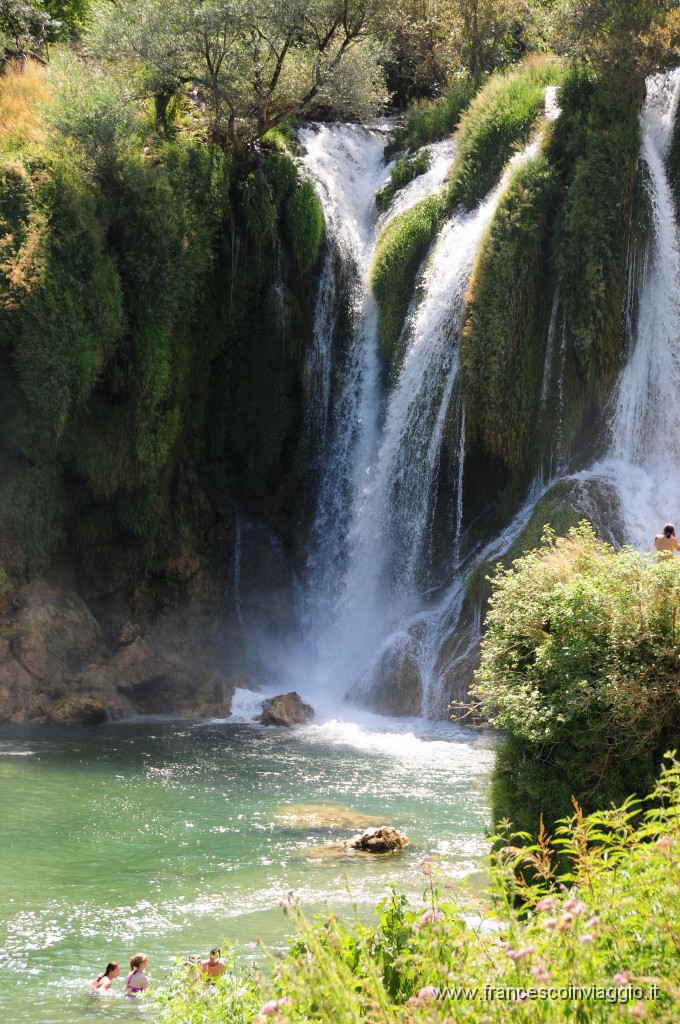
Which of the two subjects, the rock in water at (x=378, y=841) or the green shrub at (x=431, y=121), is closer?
the rock in water at (x=378, y=841)

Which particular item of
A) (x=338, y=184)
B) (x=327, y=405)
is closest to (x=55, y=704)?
(x=327, y=405)

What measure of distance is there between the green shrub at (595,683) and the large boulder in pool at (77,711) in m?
11.1

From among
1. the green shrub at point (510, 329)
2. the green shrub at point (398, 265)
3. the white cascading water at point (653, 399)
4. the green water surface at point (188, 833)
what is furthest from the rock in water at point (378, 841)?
the green shrub at point (398, 265)

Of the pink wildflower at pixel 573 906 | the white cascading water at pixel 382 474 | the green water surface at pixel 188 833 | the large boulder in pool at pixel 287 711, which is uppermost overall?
the white cascading water at pixel 382 474

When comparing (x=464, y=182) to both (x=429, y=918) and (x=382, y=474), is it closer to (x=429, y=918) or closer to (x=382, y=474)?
(x=382, y=474)

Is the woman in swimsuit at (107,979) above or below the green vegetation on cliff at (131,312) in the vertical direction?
below

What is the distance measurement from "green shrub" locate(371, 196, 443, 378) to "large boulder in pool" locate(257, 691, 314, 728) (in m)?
7.07

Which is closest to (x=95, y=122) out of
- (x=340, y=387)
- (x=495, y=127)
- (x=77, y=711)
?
(x=340, y=387)

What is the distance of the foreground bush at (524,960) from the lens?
13.1 ft

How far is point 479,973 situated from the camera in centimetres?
443

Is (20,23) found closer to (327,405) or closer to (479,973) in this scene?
(327,405)

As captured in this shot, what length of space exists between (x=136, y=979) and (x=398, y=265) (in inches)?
700

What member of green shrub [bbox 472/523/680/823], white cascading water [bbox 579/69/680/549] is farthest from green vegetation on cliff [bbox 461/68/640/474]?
green shrub [bbox 472/523/680/823]

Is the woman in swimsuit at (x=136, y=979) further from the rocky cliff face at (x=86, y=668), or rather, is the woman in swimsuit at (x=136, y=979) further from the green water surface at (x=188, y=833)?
the rocky cliff face at (x=86, y=668)
